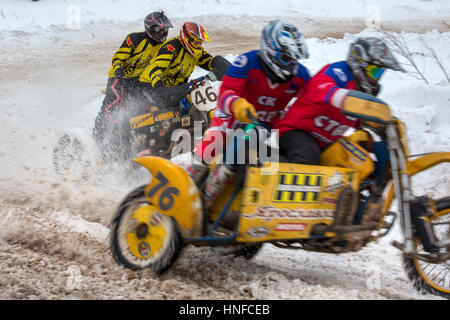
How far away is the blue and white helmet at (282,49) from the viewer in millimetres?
3783

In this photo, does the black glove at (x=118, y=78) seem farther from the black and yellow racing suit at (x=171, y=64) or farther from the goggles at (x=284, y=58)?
the goggles at (x=284, y=58)

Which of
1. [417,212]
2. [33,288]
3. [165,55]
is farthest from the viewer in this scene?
[165,55]

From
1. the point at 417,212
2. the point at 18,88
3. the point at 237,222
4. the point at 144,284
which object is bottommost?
the point at 18,88

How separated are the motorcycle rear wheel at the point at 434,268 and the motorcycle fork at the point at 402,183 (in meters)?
0.15

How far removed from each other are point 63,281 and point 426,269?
9.18 feet

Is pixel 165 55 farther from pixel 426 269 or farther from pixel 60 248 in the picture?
pixel 426 269

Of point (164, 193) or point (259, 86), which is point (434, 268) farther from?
point (164, 193)

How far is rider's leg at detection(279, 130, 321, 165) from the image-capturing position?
147 inches

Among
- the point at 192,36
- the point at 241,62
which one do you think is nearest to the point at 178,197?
the point at 241,62

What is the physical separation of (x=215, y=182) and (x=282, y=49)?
119cm

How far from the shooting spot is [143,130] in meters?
6.52

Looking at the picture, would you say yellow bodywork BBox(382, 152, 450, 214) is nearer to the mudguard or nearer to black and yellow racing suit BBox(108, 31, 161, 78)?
the mudguard
